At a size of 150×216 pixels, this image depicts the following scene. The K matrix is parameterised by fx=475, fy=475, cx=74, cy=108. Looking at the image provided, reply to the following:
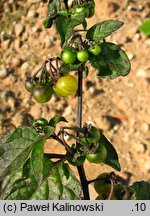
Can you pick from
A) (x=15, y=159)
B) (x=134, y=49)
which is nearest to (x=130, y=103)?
(x=134, y=49)

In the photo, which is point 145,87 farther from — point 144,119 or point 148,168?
point 148,168

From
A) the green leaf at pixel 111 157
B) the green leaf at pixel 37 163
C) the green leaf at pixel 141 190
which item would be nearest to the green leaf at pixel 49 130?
the green leaf at pixel 37 163

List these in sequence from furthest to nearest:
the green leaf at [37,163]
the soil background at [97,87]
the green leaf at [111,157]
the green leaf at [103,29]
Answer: the soil background at [97,87] < the green leaf at [111,157] < the green leaf at [103,29] < the green leaf at [37,163]

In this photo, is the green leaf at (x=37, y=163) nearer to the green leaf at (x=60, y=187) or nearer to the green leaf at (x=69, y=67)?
the green leaf at (x=60, y=187)

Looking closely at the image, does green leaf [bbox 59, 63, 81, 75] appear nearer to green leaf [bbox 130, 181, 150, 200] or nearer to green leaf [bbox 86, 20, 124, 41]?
green leaf [bbox 86, 20, 124, 41]

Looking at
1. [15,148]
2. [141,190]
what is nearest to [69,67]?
[15,148]

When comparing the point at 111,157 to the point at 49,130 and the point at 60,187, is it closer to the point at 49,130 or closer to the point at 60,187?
the point at 60,187
